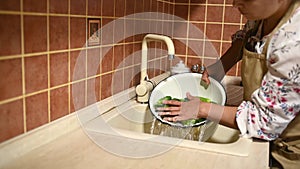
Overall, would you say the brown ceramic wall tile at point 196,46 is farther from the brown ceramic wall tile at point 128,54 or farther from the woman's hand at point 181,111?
the woman's hand at point 181,111

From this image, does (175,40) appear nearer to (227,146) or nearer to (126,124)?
(126,124)

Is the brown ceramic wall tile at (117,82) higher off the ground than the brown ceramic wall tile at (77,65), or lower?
lower

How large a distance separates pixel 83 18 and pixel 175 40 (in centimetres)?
94

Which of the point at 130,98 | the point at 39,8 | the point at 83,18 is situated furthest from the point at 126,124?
the point at 39,8

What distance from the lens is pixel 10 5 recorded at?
635mm

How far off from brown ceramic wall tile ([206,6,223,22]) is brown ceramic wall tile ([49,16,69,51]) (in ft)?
3.49

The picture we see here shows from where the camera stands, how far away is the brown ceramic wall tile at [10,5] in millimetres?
616

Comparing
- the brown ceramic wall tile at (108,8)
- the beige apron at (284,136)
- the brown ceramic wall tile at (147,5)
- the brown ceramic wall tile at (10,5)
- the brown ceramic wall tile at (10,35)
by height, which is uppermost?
the brown ceramic wall tile at (147,5)

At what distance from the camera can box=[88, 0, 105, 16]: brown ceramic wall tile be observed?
92 cm

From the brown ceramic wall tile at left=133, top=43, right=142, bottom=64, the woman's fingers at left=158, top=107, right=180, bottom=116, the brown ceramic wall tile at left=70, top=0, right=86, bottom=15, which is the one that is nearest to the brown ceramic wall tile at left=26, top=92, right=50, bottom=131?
the brown ceramic wall tile at left=70, top=0, right=86, bottom=15

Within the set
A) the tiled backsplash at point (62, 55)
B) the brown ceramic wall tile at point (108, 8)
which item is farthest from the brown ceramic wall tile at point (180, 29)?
the brown ceramic wall tile at point (108, 8)

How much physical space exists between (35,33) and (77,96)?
9.5 inches

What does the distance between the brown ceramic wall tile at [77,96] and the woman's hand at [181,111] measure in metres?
0.22

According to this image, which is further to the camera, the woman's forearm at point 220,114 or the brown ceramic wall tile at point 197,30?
the brown ceramic wall tile at point 197,30
